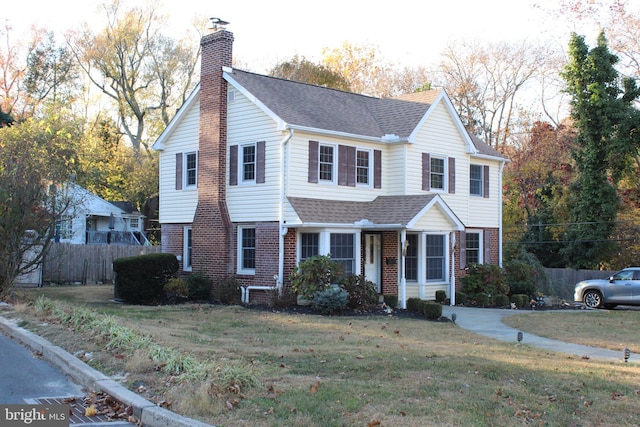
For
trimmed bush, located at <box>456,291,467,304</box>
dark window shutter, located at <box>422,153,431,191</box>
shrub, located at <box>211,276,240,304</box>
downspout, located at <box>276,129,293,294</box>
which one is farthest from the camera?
dark window shutter, located at <box>422,153,431,191</box>

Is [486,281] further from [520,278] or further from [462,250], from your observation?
[520,278]

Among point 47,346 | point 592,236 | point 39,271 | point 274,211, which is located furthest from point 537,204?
point 47,346

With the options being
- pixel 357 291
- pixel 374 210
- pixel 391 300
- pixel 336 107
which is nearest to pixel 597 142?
pixel 336 107

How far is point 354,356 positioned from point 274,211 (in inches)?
427

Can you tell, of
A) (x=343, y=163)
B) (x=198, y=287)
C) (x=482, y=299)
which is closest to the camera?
(x=198, y=287)

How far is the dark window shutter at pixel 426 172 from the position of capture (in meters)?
24.0

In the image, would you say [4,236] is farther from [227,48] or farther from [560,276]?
[560,276]

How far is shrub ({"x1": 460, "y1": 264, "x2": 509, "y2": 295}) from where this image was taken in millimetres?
24219

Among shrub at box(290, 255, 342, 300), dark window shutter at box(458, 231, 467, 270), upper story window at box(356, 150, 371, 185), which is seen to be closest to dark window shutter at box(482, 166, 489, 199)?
dark window shutter at box(458, 231, 467, 270)

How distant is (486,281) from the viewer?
80.2 ft

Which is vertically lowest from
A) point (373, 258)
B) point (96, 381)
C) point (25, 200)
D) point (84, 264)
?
point (96, 381)

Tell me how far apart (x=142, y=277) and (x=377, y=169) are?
345 inches

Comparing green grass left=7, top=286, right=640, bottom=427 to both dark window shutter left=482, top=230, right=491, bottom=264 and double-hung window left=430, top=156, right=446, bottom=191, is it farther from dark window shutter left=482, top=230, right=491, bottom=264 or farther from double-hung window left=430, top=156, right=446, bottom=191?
dark window shutter left=482, top=230, right=491, bottom=264

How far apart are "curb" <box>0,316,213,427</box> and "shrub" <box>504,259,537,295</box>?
18.3 m
